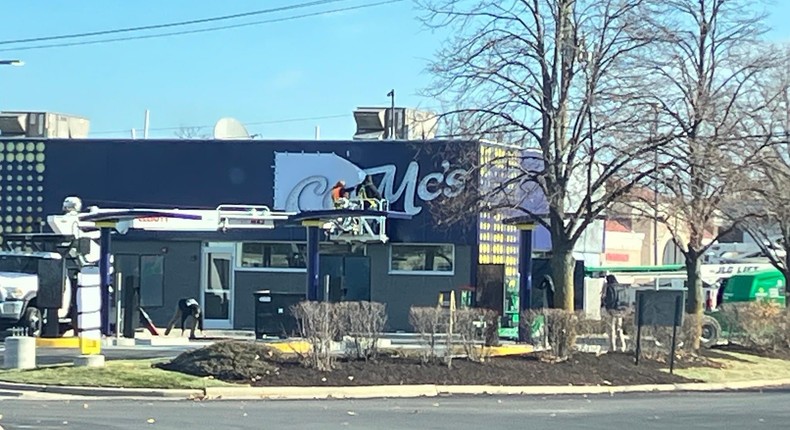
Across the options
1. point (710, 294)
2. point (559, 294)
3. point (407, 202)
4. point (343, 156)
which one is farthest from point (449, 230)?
point (710, 294)

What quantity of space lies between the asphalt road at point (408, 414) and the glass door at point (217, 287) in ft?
58.8

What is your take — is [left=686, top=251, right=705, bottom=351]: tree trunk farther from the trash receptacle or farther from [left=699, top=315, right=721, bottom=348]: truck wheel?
the trash receptacle

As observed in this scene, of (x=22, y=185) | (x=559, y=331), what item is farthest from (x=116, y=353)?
(x=22, y=185)

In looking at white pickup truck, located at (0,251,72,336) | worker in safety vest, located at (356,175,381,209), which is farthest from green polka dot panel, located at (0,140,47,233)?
worker in safety vest, located at (356,175,381,209)

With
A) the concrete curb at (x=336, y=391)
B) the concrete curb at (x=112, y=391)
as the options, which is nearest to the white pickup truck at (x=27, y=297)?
the concrete curb at (x=336, y=391)

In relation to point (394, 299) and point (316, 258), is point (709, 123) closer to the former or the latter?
point (316, 258)

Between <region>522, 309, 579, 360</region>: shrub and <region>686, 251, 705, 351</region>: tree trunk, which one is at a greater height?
<region>686, 251, 705, 351</region>: tree trunk

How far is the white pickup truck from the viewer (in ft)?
94.4

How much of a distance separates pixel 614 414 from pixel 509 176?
11.1 m

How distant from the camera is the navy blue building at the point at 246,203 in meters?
35.0

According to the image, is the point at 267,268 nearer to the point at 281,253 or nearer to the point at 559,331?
the point at 281,253

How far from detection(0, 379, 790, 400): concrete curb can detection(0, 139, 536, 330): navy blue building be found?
1341cm

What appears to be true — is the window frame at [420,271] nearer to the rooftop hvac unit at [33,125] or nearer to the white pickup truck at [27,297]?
the white pickup truck at [27,297]

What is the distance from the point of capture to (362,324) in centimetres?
2111
